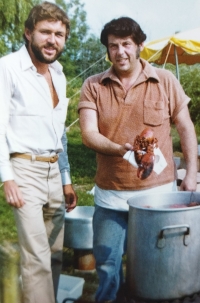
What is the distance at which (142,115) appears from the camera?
238cm

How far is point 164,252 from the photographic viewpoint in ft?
6.68

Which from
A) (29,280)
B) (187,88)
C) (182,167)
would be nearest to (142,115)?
(29,280)

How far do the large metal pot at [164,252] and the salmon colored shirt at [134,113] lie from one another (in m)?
0.29

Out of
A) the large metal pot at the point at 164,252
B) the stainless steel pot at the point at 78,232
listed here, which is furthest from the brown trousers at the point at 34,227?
the stainless steel pot at the point at 78,232

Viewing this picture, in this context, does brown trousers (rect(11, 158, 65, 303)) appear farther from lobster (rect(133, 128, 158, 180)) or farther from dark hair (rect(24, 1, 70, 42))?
dark hair (rect(24, 1, 70, 42))

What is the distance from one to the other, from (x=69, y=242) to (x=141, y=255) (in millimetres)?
1571

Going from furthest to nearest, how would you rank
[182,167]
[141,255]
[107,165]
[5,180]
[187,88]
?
[187,88] → [182,167] → [107,165] → [5,180] → [141,255]

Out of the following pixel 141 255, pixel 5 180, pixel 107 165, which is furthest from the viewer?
pixel 107 165

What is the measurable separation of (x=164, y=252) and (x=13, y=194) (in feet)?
2.80

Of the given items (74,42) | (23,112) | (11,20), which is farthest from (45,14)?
(74,42)

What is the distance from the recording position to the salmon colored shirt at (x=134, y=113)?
2.39m

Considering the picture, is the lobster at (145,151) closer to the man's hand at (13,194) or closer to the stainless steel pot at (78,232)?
the man's hand at (13,194)

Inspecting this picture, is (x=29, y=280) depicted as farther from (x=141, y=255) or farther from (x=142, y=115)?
(x=142, y=115)

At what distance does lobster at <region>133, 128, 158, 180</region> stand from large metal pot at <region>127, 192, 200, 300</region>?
0.63ft
